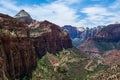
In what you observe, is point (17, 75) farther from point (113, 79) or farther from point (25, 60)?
point (113, 79)

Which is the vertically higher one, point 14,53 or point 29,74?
point 14,53

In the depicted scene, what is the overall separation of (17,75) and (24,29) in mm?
31728

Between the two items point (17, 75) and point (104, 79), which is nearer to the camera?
point (17, 75)

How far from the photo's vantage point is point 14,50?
161 metres

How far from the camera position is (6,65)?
149 meters

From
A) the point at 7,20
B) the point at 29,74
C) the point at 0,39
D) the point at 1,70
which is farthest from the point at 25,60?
the point at 1,70

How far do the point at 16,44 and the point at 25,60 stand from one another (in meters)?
13.9

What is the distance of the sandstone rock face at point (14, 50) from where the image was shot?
15012cm

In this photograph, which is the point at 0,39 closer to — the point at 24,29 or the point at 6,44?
the point at 6,44

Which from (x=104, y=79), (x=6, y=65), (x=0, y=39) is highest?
(x=0, y=39)

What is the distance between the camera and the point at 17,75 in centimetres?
16600

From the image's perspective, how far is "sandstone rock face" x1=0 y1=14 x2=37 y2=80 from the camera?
150 metres

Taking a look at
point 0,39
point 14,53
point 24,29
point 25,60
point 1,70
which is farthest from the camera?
point 24,29

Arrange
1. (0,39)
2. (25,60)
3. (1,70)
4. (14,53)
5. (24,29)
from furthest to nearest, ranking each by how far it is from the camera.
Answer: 1. (24,29)
2. (25,60)
3. (14,53)
4. (0,39)
5. (1,70)
